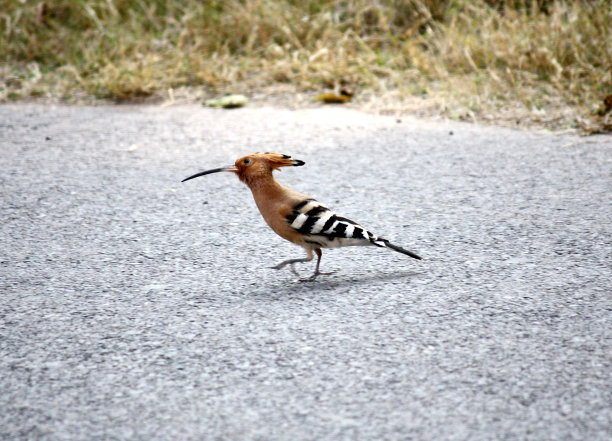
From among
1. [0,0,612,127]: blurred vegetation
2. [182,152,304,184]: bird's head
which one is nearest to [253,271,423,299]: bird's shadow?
[182,152,304,184]: bird's head

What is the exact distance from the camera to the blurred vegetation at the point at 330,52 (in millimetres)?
6391

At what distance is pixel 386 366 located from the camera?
2635mm

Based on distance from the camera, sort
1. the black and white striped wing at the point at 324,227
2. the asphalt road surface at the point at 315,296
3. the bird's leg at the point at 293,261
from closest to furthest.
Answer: the asphalt road surface at the point at 315,296 → the black and white striped wing at the point at 324,227 → the bird's leg at the point at 293,261

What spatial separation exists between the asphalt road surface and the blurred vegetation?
84cm

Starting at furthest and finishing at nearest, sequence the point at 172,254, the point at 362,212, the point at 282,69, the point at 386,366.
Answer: the point at 282,69, the point at 362,212, the point at 172,254, the point at 386,366

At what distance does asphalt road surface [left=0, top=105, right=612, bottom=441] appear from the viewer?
7.76 feet

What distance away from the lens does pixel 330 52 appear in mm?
7270

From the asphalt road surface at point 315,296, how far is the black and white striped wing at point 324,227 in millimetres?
208

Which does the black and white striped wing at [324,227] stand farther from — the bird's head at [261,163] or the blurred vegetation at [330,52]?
the blurred vegetation at [330,52]

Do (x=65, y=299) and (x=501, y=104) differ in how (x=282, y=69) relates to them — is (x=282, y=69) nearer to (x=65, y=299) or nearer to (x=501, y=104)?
(x=501, y=104)

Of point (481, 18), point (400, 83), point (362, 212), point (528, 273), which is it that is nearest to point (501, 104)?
point (400, 83)

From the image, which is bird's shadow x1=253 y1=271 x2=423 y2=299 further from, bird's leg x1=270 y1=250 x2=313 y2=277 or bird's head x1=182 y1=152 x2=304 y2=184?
bird's head x1=182 y1=152 x2=304 y2=184

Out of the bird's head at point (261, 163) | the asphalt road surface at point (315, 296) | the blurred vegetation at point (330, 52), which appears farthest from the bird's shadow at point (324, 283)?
the blurred vegetation at point (330, 52)

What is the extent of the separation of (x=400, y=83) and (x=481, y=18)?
149 cm
